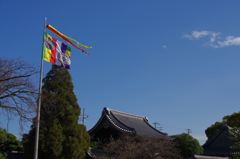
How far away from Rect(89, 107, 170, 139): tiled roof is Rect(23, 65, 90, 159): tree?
491 centimetres

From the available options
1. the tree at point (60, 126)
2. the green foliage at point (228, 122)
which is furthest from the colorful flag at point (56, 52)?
the green foliage at point (228, 122)

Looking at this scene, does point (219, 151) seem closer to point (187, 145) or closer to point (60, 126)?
point (187, 145)

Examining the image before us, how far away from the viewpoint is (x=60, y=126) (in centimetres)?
1783

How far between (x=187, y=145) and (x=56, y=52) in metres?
15.2

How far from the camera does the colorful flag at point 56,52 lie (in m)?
13.6

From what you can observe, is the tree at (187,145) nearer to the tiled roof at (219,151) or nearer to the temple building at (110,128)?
the temple building at (110,128)

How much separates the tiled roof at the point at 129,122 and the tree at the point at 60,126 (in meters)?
4.91

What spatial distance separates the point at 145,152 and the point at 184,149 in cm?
761

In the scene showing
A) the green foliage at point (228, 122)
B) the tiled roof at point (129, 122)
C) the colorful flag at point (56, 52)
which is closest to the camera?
the colorful flag at point (56, 52)

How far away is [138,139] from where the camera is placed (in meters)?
22.5

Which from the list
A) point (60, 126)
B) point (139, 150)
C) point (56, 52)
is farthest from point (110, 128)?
point (56, 52)

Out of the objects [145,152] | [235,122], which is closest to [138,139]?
[145,152]

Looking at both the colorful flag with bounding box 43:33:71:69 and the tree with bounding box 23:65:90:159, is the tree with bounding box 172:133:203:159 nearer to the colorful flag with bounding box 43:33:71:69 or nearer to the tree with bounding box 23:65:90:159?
the tree with bounding box 23:65:90:159

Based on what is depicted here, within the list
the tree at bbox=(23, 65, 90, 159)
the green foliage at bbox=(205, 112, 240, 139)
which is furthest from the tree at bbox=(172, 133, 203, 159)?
the green foliage at bbox=(205, 112, 240, 139)
